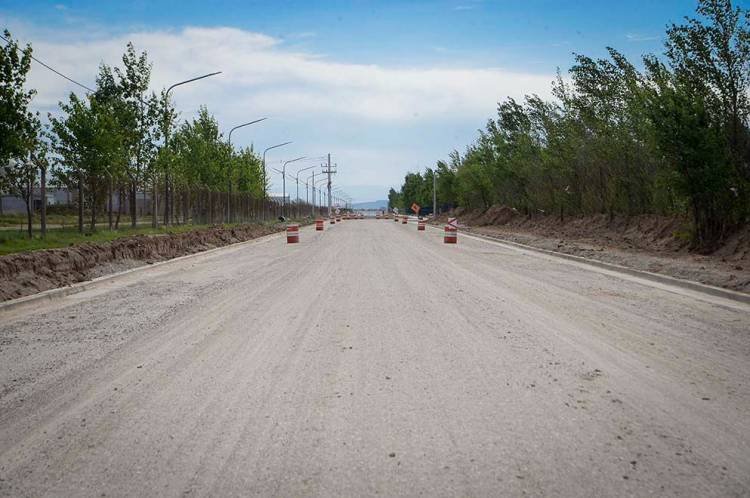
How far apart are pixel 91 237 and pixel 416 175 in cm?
12278

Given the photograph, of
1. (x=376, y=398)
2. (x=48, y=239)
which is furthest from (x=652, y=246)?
(x=376, y=398)

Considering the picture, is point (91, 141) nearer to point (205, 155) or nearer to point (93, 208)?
point (93, 208)

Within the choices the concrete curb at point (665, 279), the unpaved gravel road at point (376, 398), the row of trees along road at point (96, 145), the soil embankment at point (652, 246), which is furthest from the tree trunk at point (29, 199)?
the soil embankment at point (652, 246)

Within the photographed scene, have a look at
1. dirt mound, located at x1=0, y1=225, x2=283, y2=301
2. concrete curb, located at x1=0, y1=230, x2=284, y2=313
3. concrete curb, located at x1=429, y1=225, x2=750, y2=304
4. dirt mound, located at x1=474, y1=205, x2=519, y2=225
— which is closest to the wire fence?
dirt mound, located at x1=0, y1=225, x2=283, y2=301

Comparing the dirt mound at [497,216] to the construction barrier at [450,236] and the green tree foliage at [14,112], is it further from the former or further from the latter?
the green tree foliage at [14,112]

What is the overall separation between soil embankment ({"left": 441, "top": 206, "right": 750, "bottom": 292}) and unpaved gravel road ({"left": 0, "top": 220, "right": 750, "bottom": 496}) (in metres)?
3.82

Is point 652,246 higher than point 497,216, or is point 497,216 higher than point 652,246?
point 497,216

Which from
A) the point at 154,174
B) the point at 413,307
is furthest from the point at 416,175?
the point at 413,307

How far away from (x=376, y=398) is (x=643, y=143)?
79.3ft

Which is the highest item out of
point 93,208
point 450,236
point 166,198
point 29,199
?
point 166,198

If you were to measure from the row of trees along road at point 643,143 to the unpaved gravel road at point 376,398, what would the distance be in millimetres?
8273

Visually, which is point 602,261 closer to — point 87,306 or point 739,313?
point 739,313

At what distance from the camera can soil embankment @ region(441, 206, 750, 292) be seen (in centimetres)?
1506

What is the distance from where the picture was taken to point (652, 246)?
23.0m
